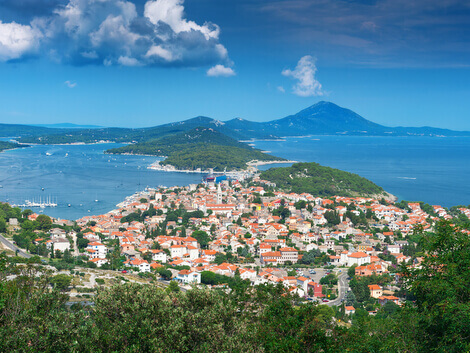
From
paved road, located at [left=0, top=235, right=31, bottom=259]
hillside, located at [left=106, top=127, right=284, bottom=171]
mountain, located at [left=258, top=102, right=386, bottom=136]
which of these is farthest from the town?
mountain, located at [left=258, top=102, right=386, bottom=136]

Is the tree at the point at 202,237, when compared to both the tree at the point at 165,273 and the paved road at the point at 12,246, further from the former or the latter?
the paved road at the point at 12,246

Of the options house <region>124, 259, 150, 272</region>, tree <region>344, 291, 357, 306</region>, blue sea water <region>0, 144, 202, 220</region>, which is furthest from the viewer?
blue sea water <region>0, 144, 202, 220</region>

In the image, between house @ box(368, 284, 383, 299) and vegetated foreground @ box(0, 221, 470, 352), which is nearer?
vegetated foreground @ box(0, 221, 470, 352)

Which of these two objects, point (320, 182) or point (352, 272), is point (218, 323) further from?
point (320, 182)

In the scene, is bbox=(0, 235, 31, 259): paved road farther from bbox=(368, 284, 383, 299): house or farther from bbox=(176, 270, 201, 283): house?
bbox=(368, 284, 383, 299): house

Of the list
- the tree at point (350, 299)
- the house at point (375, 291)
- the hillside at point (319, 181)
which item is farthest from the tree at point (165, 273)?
the hillside at point (319, 181)

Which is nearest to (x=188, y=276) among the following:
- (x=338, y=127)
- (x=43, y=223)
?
(x=43, y=223)

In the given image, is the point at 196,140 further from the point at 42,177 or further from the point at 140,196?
the point at 140,196
